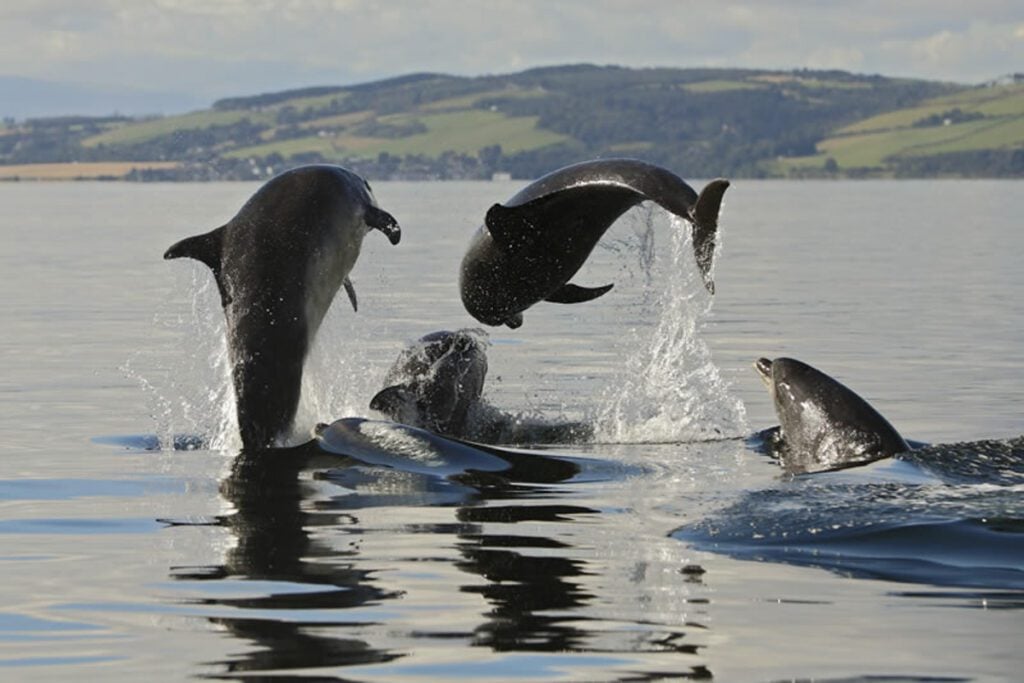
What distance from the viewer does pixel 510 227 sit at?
1945 cm

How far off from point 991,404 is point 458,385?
685 centimetres

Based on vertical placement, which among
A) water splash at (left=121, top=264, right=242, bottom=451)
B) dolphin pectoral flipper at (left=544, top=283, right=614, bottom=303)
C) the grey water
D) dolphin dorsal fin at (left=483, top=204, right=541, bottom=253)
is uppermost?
dolphin dorsal fin at (left=483, top=204, right=541, bottom=253)

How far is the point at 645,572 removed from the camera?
39.7 ft

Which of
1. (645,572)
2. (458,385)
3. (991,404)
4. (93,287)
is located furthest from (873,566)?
(93,287)

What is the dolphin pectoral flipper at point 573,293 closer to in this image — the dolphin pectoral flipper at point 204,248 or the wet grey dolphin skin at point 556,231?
the wet grey dolphin skin at point 556,231

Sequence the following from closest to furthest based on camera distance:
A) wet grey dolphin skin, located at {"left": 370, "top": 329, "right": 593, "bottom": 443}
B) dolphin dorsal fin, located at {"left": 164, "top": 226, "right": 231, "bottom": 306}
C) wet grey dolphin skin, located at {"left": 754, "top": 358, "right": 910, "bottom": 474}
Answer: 1. wet grey dolphin skin, located at {"left": 754, "top": 358, "right": 910, "bottom": 474}
2. dolphin dorsal fin, located at {"left": 164, "top": 226, "right": 231, "bottom": 306}
3. wet grey dolphin skin, located at {"left": 370, "top": 329, "right": 593, "bottom": 443}

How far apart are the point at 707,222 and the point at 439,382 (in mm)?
5557

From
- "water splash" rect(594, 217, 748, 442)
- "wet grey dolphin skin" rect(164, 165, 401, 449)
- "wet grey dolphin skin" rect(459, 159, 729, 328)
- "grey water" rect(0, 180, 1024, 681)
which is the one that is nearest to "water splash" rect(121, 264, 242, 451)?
"grey water" rect(0, 180, 1024, 681)

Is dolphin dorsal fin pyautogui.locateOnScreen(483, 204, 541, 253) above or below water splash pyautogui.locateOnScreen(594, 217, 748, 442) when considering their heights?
above

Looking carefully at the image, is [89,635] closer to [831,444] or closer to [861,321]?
[831,444]

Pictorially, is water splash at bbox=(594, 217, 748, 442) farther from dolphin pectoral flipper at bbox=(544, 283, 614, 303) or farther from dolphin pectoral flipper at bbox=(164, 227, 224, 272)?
dolphin pectoral flipper at bbox=(164, 227, 224, 272)

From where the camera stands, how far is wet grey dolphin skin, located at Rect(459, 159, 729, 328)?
1707 cm

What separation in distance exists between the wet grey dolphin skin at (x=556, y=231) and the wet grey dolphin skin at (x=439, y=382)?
1.68 ft

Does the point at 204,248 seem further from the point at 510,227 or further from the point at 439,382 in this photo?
the point at 439,382
